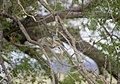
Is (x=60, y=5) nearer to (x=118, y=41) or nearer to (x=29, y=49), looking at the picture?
(x=29, y=49)

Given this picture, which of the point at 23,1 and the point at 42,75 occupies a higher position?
the point at 23,1

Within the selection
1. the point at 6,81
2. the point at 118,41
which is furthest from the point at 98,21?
the point at 6,81

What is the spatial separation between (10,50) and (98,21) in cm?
111

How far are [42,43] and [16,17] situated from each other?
1006 millimetres

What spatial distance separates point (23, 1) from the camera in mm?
3529

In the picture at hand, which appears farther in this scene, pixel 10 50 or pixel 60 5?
pixel 60 5

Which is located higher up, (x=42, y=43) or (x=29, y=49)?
(x=42, y=43)

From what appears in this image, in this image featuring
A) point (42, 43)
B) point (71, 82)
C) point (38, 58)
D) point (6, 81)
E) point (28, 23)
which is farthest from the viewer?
point (71, 82)

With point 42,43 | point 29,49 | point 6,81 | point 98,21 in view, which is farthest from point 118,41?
point 29,49

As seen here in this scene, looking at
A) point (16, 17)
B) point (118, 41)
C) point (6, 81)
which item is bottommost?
point (6, 81)

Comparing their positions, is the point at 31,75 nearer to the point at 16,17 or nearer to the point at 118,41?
the point at 16,17

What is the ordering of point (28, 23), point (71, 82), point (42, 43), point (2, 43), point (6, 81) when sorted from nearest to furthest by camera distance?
point (42, 43), point (6, 81), point (2, 43), point (28, 23), point (71, 82)

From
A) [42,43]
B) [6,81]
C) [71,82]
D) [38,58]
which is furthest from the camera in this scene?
[71,82]

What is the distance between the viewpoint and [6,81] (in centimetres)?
334
